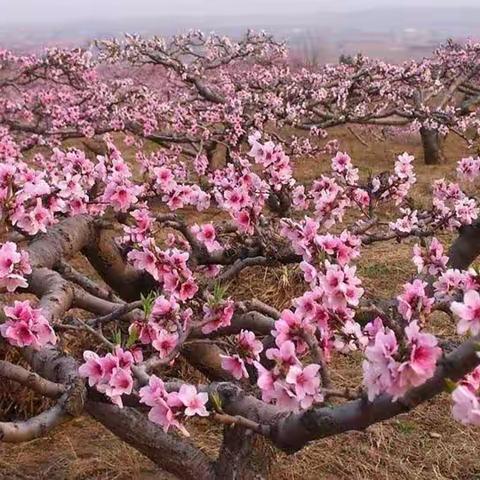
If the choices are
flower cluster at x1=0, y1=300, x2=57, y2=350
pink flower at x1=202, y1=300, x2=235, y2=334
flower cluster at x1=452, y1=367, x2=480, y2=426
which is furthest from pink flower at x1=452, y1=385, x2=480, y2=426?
flower cluster at x1=0, y1=300, x2=57, y2=350

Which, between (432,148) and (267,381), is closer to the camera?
(267,381)

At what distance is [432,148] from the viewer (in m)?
12.8

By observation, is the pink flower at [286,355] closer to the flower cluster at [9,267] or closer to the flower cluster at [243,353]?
the flower cluster at [243,353]

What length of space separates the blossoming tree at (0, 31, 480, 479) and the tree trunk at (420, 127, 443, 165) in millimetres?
8061

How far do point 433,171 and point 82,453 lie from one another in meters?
9.51

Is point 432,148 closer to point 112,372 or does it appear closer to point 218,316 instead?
point 218,316

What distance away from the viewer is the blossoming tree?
6.72ft

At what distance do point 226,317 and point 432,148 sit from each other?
10819mm

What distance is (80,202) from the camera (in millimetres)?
3928

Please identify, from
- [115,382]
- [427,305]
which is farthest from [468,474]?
[115,382]

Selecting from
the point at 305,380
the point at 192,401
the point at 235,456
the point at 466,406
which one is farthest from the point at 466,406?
the point at 235,456

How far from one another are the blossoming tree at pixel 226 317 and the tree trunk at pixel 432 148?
8.06m

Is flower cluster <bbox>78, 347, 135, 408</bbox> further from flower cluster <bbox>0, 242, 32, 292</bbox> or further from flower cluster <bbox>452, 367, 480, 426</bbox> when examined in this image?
flower cluster <bbox>452, 367, 480, 426</bbox>

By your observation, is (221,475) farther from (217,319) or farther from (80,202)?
(80,202)
